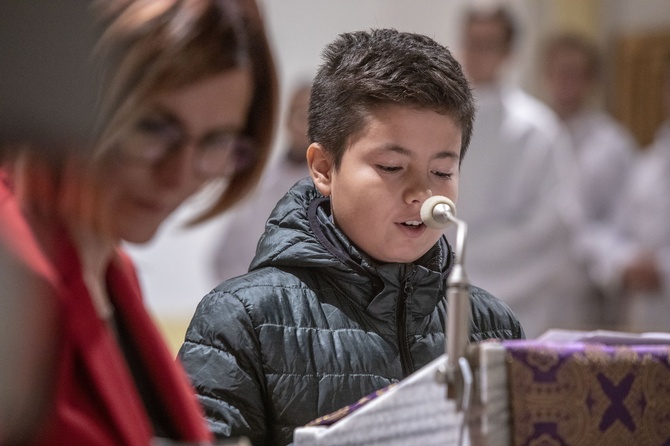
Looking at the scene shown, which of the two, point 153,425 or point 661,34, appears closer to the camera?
point 153,425

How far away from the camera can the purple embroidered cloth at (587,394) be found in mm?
1410

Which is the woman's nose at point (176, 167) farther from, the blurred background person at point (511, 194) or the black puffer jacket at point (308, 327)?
the blurred background person at point (511, 194)

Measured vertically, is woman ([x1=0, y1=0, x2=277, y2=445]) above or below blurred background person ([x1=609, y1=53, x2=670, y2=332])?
above

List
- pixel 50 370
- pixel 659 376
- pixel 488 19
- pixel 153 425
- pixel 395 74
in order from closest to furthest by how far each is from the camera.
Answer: pixel 50 370 < pixel 153 425 < pixel 659 376 < pixel 395 74 < pixel 488 19

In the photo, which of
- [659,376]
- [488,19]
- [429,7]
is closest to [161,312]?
[488,19]

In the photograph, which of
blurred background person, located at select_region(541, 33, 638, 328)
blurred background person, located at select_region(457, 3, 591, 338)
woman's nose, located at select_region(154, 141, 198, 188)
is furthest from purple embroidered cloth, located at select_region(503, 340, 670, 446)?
blurred background person, located at select_region(541, 33, 638, 328)

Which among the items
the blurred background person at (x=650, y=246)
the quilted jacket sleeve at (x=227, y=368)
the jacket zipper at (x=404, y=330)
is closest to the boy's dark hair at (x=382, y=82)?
the jacket zipper at (x=404, y=330)

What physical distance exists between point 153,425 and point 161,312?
13.5ft

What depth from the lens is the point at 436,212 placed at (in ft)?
5.39

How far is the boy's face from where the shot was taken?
1783 millimetres

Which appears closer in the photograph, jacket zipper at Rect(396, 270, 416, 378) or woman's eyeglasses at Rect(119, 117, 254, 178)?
woman's eyeglasses at Rect(119, 117, 254, 178)

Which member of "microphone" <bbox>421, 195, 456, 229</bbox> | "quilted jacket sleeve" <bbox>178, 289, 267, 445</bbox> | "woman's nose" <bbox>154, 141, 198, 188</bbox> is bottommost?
"quilted jacket sleeve" <bbox>178, 289, 267, 445</bbox>

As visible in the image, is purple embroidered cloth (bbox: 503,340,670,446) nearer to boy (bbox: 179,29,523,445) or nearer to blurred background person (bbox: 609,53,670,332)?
boy (bbox: 179,29,523,445)

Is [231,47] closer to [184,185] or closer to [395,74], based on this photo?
[184,185]
